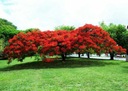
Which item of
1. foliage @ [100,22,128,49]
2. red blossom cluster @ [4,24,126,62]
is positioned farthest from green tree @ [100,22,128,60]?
red blossom cluster @ [4,24,126,62]

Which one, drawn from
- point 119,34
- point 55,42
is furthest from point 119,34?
point 55,42

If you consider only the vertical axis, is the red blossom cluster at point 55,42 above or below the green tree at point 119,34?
below

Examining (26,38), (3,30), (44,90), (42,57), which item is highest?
(3,30)

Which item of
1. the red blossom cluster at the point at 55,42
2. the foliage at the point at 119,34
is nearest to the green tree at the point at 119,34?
the foliage at the point at 119,34

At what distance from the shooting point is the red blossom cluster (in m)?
26.3

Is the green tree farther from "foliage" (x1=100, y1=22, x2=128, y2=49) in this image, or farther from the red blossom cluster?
the red blossom cluster

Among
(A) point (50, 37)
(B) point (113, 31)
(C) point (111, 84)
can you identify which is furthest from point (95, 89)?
(B) point (113, 31)

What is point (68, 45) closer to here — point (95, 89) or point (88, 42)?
point (88, 42)

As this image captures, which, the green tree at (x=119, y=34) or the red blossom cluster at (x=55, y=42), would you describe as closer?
the red blossom cluster at (x=55, y=42)

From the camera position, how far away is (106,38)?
2861 cm

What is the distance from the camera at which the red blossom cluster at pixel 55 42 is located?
1037 inches

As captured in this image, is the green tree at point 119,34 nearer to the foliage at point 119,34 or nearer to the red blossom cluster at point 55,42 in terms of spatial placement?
the foliage at point 119,34

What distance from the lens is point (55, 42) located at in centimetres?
2633

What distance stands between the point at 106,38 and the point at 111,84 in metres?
15.1
